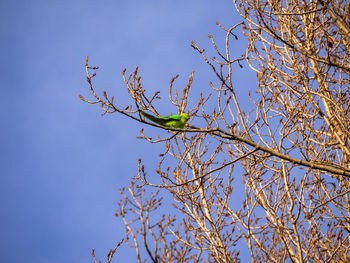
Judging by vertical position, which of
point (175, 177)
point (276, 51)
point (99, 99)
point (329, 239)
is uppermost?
point (276, 51)

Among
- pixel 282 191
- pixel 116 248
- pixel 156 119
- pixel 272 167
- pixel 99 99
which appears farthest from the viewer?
pixel 272 167

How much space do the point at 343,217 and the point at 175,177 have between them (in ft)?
8.81

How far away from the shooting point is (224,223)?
4773 mm

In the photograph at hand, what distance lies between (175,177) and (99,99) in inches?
110

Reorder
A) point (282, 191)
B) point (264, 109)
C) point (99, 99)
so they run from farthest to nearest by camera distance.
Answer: point (282, 191) < point (264, 109) < point (99, 99)

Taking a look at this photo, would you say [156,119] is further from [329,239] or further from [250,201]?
[329,239]

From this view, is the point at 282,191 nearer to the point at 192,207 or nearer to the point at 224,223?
the point at 224,223

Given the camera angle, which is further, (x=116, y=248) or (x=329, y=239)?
(x=329, y=239)

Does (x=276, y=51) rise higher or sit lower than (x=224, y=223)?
higher

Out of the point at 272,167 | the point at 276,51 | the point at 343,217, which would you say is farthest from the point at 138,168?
the point at 276,51

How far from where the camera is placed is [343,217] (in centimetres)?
434

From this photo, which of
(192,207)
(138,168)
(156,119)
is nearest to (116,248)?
(138,168)

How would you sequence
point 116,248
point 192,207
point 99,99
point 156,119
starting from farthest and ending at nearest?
1. point 192,207
2. point 156,119
3. point 116,248
4. point 99,99

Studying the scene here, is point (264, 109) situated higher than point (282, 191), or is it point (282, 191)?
point (264, 109)
